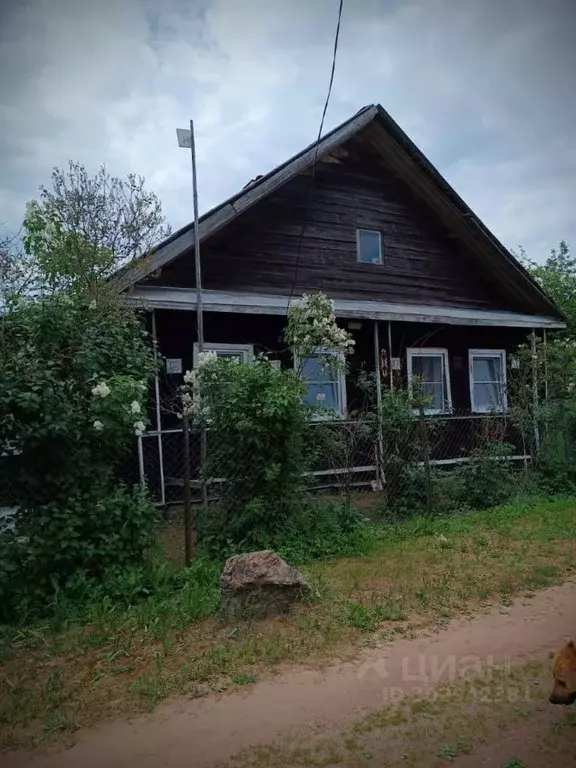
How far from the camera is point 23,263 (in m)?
10.1

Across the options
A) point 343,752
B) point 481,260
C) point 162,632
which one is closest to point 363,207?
point 481,260

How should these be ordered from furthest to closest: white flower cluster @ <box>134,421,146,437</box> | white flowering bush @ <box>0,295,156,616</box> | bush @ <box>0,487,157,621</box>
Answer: white flower cluster @ <box>134,421,146,437</box>, white flowering bush @ <box>0,295,156,616</box>, bush @ <box>0,487,157,621</box>

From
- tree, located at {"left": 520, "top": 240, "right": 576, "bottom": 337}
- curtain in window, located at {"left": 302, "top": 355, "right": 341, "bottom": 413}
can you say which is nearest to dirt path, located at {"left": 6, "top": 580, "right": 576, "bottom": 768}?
curtain in window, located at {"left": 302, "top": 355, "right": 341, "bottom": 413}

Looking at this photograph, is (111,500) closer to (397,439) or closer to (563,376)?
(397,439)

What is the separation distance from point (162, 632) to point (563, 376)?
408 inches

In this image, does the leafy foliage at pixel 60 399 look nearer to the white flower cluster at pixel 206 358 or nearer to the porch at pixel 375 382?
the white flower cluster at pixel 206 358

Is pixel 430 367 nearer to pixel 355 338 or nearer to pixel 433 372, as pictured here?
pixel 433 372

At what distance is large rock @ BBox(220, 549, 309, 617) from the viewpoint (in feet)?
14.8

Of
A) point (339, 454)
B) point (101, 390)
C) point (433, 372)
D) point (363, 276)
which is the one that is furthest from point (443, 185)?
point (101, 390)

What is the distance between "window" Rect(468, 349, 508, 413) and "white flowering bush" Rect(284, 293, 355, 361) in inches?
220

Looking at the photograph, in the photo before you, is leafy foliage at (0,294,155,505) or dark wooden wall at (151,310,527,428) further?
dark wooden wall at (151,310,527,428)

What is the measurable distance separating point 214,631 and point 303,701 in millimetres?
1187

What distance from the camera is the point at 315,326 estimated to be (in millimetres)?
8586

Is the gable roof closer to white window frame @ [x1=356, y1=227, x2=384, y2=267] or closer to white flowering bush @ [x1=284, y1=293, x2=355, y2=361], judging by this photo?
white window frame @ [x1=356, y1=227, x2=384, y2=267]
